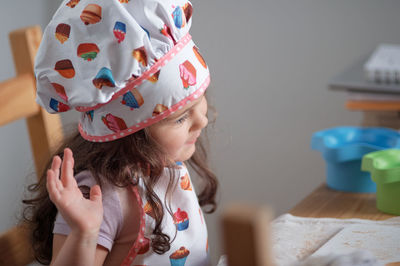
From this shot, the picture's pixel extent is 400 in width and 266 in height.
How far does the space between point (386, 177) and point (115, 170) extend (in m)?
0.42

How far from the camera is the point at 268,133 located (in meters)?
1.98

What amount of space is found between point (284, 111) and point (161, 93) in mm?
1224

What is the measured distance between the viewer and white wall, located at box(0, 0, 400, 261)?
1.78 metres

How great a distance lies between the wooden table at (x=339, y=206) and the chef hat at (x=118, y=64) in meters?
0.30

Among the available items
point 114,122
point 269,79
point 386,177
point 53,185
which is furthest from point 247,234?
point 269,79

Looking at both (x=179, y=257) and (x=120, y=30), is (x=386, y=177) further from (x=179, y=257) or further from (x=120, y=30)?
(x=120, y=30)

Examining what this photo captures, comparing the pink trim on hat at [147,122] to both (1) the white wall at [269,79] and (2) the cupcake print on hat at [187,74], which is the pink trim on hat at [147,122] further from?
(1) the white wall at [269,79]

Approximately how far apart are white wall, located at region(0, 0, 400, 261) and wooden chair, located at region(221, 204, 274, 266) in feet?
4.93

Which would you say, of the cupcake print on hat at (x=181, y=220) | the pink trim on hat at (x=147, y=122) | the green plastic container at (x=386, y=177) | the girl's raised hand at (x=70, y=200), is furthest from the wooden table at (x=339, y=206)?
the girl's raised hand at (x=70, y=200)

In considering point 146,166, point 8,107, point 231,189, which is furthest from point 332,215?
point 231,189

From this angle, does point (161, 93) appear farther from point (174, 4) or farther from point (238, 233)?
point (238, 233)

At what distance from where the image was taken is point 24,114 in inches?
37.3

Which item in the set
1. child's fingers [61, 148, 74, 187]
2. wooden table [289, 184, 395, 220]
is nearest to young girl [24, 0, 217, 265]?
child's fingers [61, 148, 74, 187]

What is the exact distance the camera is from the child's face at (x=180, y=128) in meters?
0.81
